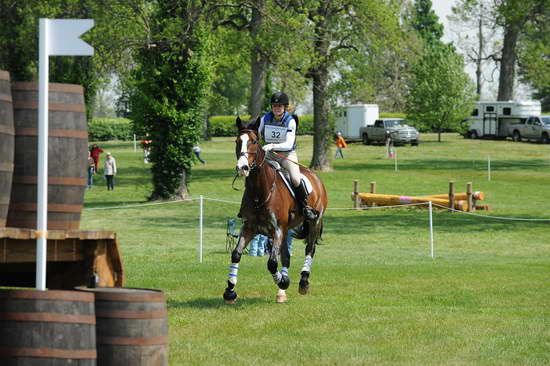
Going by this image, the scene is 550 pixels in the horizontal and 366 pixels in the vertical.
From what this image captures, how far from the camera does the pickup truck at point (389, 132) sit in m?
73.7

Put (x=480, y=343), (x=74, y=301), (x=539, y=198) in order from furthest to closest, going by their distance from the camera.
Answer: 1. (x=539, y=198)
2. (x=480, y=343)
3. (x=74, y=301)

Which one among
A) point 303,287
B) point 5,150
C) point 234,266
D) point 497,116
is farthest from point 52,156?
point 497,116

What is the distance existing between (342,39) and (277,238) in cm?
3434

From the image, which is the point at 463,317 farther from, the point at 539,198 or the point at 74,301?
the point at 539,198

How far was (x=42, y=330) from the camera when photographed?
23.3 ft

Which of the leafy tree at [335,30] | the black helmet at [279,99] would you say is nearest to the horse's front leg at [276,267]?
the black helmet at [279,99]

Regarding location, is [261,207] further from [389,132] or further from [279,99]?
[389,132]

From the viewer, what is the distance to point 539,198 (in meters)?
40.2

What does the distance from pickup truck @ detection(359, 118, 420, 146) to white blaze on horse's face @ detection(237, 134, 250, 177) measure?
6051cm

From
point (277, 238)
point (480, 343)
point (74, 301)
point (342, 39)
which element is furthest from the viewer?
point (342, 39)

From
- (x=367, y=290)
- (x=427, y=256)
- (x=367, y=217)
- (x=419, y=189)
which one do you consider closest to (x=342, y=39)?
(x=419, y=189)

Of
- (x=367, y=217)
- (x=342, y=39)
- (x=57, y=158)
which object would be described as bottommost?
(x=367, y=217)

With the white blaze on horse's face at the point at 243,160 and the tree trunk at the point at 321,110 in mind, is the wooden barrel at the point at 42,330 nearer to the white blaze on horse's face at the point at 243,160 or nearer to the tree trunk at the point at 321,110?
the white blaze on horse's face at the point at 243,160

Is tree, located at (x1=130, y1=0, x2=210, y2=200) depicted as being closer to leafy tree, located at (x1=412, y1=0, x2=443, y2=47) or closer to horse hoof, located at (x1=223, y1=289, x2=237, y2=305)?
horse hoof, located at (x1=223, y1=289, x2=237, y2=305)
